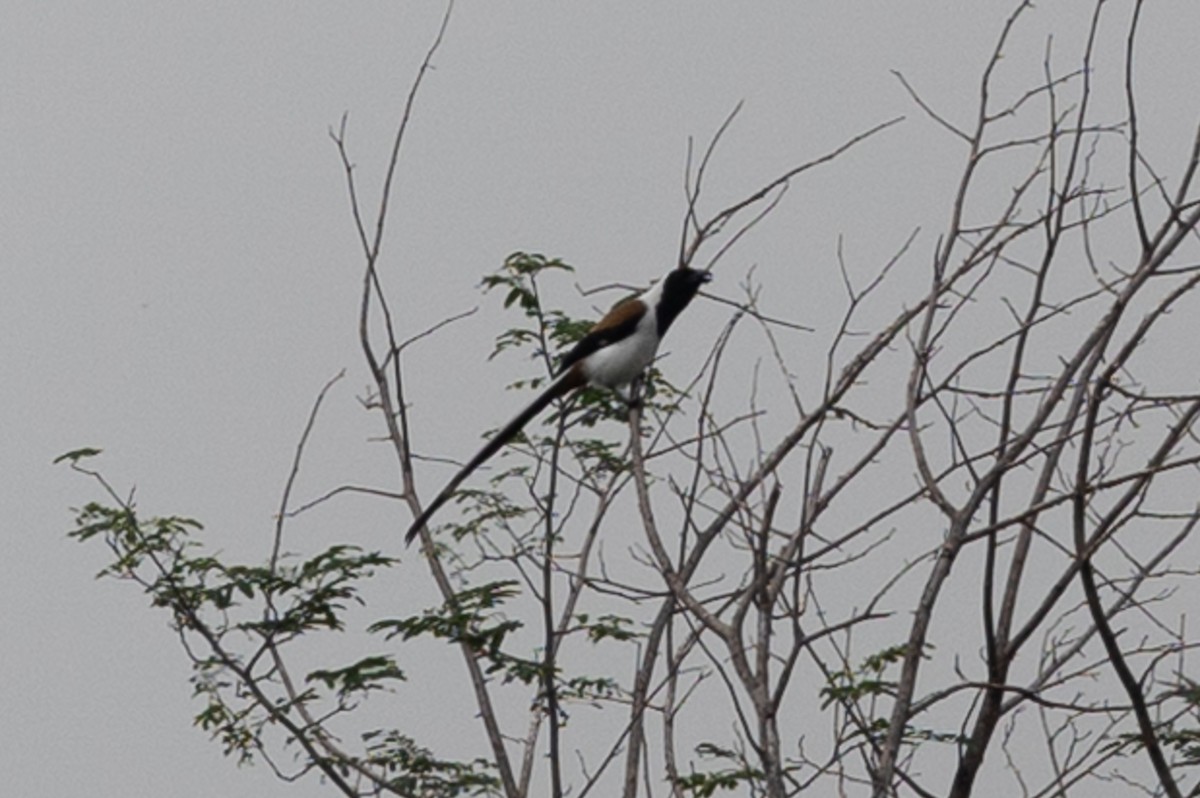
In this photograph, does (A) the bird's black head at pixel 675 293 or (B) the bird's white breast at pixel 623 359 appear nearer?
(B) the bird's white breast at pixel 623 359

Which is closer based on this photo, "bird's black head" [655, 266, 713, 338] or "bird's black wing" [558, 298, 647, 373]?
"bird's black wing" [558, 298, 647, 373]

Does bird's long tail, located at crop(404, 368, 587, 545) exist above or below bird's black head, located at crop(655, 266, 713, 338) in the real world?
below

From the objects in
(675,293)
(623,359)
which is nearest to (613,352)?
(623,359)

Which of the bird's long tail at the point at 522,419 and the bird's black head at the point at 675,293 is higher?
the bird's black head at the point at 675,293

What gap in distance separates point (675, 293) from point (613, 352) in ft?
1.15

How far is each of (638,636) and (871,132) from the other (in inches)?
47.7

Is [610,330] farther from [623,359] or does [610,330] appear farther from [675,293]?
[675,293]

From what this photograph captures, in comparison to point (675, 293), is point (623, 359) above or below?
below

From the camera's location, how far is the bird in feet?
15.0

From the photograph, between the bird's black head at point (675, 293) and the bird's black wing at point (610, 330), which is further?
the bird's black head at point (675, 293)

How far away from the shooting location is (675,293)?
16.1ft

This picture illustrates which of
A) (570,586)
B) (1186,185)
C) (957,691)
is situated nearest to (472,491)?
(570,586)

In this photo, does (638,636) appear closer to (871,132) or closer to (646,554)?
(646,554)

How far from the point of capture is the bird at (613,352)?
15.0 ft
